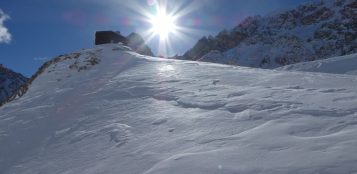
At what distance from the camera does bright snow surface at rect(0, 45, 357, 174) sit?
9.12 feet

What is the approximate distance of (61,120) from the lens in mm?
6164

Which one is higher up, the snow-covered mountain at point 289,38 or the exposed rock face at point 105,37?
the snow-covered mountain at point 289,38

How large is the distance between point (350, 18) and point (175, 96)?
264 ft

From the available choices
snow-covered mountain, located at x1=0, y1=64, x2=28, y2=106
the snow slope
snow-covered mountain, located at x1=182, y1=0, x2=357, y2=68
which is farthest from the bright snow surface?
snow-covered mountain, located at x1=0, y1=64, x2=28, y2=106

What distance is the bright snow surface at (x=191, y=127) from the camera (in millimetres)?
2779

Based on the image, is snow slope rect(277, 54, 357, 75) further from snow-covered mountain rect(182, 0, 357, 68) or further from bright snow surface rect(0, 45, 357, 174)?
snow-covered mountain rect(182, 0, 357, 68)

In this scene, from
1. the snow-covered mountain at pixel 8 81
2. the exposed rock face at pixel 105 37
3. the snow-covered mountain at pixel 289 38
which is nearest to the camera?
the exposed rock face at pixel 105 37

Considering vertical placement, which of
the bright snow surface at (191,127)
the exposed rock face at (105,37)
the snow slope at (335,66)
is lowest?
the bright snow surface at (191,127)

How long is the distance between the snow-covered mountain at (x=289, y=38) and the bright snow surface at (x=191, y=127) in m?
43.8

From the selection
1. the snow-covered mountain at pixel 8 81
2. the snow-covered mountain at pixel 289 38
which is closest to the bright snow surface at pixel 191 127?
the snow-covered mountain at pixel 289 38

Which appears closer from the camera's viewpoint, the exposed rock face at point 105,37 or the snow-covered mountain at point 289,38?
the exposed rock face at point 105,37

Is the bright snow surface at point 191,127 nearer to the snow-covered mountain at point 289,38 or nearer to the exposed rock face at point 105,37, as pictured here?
the exposed rock face at point 105,37

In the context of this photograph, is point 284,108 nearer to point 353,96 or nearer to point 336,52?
point 353,96

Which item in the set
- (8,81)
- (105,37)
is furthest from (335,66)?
(8,81)
